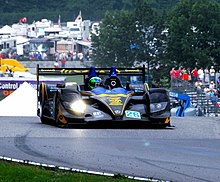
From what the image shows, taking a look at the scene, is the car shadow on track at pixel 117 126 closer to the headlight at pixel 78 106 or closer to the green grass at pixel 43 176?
the headlight at pixel 78 106

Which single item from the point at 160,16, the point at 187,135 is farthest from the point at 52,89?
the point at 160,16

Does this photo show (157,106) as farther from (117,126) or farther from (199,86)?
(199,86)

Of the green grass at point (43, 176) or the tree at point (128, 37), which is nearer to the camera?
the green grass at point (43, 176)

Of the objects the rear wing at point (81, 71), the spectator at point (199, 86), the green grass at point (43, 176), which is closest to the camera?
the green grass at point (43, 176)

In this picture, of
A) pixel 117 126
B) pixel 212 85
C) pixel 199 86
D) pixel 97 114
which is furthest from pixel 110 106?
pixel 212 85

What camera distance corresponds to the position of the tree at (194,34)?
55.8 m

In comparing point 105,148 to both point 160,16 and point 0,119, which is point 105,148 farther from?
point 160,16

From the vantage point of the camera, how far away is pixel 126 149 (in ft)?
37.6

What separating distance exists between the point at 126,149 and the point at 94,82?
514 centimetres

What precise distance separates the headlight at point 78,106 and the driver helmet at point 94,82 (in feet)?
4.79

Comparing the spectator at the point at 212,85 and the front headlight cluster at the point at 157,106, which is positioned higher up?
the front headlight cluster at the point at 157,106

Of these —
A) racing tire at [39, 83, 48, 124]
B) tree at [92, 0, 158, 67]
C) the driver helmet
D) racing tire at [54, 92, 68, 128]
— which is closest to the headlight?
racing tire at [54, 92, 68, 128]

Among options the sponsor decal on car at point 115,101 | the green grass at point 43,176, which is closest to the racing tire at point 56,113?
the sponsor decal on car at point 115,101

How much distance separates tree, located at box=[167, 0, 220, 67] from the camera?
5581cm
